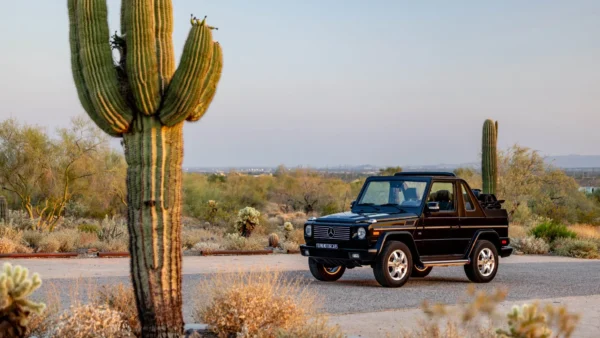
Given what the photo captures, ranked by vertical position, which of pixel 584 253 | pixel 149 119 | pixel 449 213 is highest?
pixel 149 119

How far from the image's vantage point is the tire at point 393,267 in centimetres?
1361

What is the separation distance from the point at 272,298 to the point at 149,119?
235 centimetres

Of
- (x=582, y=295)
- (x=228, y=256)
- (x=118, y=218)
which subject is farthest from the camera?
(x=118, y=218)

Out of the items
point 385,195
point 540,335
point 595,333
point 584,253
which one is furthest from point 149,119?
point 584,253

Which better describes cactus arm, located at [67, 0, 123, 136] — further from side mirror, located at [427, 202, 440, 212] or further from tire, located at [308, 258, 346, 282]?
side mirror, located at [427, 202, 440, 212]

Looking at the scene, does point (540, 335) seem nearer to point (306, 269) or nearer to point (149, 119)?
point (149, 119)

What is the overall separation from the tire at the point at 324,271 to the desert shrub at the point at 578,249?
10.3m

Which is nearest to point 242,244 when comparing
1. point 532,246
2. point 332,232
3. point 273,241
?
point 273,241

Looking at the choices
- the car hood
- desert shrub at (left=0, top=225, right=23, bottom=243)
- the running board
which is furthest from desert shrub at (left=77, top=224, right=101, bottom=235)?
the running board

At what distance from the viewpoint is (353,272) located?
17.0 meters

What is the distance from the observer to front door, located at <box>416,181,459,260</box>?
47.0ft

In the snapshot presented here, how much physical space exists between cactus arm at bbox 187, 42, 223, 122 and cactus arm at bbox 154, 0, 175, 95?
40 cm

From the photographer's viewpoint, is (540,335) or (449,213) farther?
(449,213)

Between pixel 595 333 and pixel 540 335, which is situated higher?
pixel 540 335
